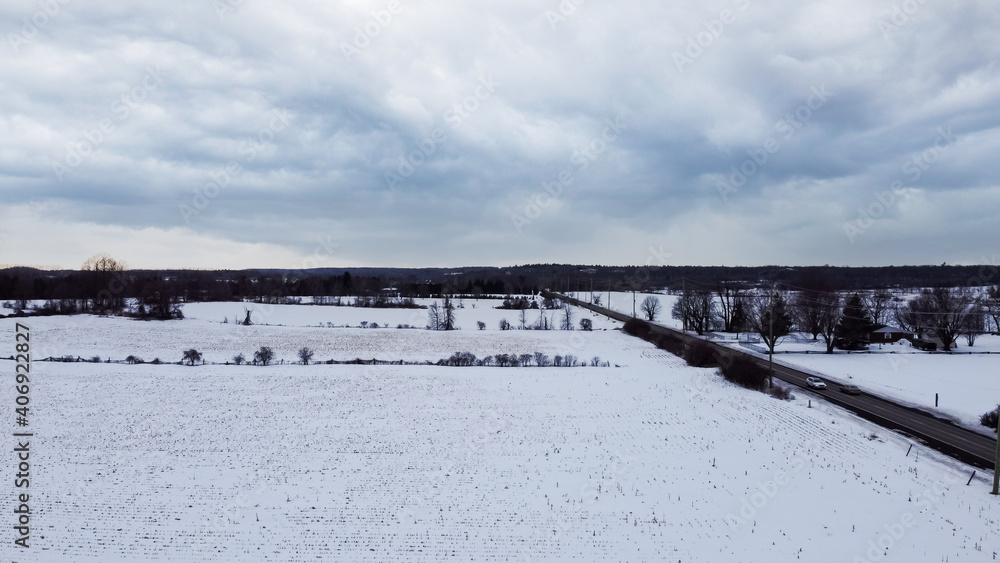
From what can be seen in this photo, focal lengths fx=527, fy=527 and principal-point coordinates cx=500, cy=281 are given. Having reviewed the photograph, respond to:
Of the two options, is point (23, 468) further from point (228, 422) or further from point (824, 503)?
point (824, 503)

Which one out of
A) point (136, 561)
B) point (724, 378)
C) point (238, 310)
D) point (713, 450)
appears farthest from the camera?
point (238, 310)

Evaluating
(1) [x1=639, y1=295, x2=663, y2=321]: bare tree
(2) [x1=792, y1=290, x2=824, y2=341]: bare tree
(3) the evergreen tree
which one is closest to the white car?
(3) the evergreen tree

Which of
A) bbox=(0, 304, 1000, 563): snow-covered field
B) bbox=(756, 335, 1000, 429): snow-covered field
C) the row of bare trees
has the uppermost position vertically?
the row of bare trees

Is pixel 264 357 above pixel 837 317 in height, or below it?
below

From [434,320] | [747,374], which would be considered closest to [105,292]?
[434,320]

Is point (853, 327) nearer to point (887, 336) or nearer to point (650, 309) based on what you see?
point (887, 336)

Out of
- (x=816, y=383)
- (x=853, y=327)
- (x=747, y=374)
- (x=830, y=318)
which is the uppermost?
(x=830, y=318)

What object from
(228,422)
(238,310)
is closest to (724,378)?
(228,422)

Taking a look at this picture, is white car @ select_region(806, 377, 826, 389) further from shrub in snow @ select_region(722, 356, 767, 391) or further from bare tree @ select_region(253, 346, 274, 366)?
bare tree @ select_region(253, 346, 274, 366)
